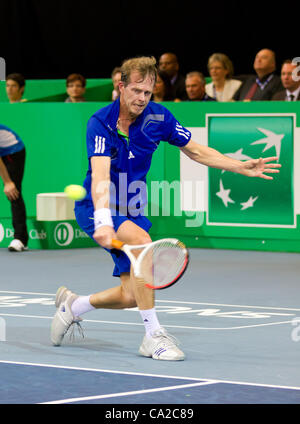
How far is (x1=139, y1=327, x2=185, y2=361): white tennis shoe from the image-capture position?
6.79m

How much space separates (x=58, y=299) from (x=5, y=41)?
12315mm

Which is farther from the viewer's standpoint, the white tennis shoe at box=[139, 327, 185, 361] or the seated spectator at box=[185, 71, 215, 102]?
the seated spectator at box=[185, 71, 215, 102]

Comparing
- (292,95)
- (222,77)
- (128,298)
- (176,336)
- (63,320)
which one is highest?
(222,77)

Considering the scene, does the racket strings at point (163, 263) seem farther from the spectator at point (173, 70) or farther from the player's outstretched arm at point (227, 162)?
the spectator at point (173, 70)

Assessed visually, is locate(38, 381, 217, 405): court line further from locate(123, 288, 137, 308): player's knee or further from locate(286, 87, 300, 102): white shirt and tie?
locate(286, 87, 300, 102): white shirt and tie

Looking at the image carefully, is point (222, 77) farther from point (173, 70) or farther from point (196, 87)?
point (173, 70)

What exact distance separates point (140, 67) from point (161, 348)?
1720 millimetres

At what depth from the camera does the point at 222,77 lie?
46.2 ft

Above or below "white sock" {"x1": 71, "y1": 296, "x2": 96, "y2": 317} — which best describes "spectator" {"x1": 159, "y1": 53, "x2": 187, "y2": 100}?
above

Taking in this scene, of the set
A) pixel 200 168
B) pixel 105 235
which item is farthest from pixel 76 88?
pixel 105 235

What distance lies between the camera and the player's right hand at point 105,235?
6355 mm

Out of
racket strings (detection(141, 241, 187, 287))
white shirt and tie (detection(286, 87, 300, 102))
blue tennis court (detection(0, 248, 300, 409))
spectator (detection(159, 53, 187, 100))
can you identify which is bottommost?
blue tennis court (detection(0, 248, 300, 409))

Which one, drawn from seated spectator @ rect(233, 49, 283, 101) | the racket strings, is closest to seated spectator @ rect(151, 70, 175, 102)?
seated spectator @ rect(233, 49, 283, 101)

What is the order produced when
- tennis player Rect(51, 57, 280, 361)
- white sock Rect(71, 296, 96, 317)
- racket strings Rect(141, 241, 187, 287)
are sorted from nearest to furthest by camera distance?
1. racket strings Rect(141, 241, 187, 287)
2. tennis player Rect(51, 57, 280, 361)
3. white sock Rect(71, 296, 96, 317)
